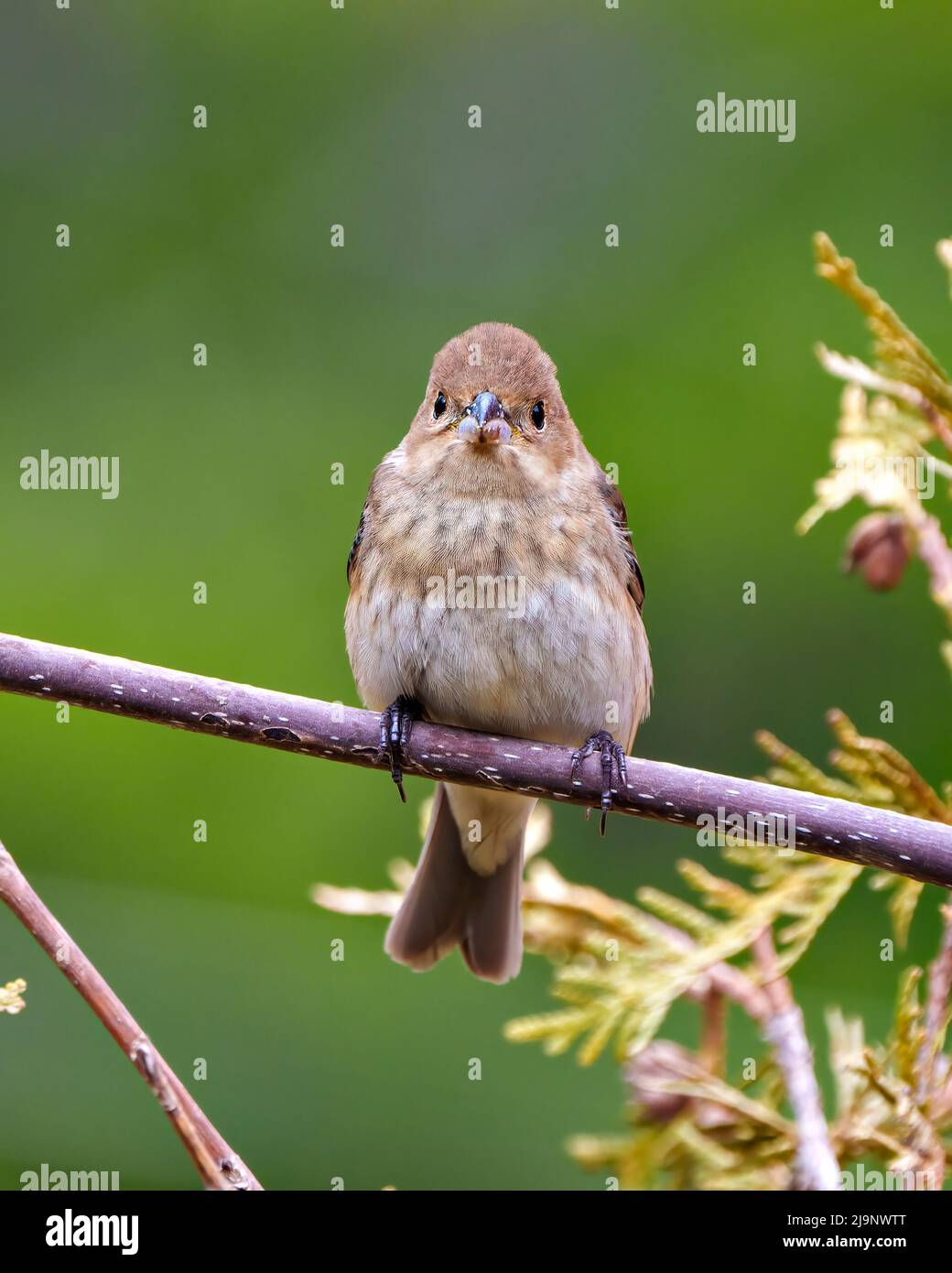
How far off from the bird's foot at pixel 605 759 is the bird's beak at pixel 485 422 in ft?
2.41

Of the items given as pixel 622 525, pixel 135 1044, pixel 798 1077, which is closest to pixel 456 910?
pixel 622 525

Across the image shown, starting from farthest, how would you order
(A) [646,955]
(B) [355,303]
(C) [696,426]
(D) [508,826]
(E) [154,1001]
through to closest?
1. (B) [355,303]
2. (C) [696,426]
3. (E) [154,1001]
4. (D) [508,826]
5. (A) [646,955]

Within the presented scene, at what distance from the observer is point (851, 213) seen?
18.5ft

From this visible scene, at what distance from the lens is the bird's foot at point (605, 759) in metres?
2.59

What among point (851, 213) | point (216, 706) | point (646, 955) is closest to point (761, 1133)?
point (646, 955)

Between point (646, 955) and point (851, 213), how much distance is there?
147 inches

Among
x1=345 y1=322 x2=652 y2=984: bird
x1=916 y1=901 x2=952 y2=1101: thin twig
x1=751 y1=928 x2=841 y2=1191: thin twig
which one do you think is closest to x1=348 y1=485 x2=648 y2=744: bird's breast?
x1=345 y1=322 x2=652 y2=984: bird

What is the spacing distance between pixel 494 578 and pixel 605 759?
751 millimetres

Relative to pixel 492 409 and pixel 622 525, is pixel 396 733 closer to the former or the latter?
pixel 492 409

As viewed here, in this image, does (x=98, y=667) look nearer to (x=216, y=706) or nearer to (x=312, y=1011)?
(x=216, y=706)

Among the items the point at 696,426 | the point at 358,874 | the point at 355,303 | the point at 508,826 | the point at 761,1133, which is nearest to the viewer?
the point at 761,1133

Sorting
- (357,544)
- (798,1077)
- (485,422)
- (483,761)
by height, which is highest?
(485,422)

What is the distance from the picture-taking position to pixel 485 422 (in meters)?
3.48

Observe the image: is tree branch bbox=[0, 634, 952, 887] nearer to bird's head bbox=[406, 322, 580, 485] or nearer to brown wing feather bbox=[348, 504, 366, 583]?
bird's head bbox=[406, 322, 580, 485]
